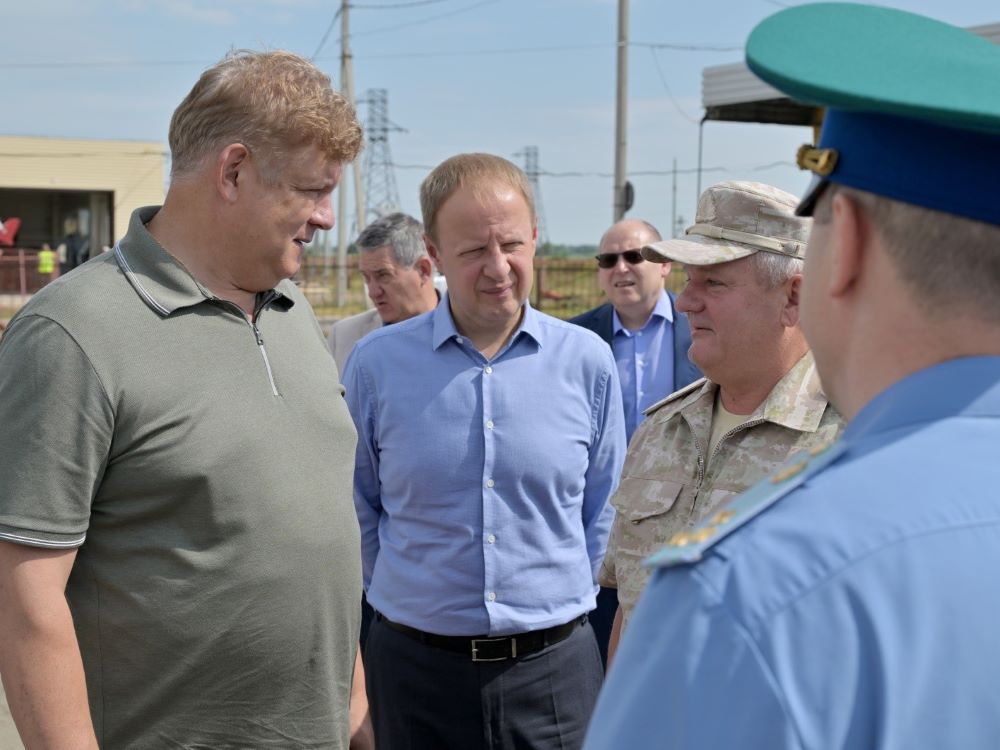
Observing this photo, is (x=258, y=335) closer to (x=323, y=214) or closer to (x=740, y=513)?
(x=323, y=214)

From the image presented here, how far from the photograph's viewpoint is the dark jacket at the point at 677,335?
15.8ft

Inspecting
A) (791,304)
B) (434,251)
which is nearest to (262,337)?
(434,251)

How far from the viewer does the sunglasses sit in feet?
17.4

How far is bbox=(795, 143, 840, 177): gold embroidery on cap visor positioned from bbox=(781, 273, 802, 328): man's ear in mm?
1433

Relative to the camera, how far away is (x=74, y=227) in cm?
4084

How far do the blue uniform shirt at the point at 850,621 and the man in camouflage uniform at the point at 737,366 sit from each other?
153 cm

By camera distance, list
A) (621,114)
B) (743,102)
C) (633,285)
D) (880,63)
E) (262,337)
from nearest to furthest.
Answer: (880,63) → (262,337) → (633,285) → (743,102) → (621,114)

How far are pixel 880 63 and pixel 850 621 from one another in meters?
0.52

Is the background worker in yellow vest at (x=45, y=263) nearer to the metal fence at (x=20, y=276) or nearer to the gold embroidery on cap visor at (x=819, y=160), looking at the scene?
the metal fence at (x=20, y=276)

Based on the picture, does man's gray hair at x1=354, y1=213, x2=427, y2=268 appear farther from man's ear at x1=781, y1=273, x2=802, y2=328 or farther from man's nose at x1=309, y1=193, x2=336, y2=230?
man's ear at x1=781, y1=273, x2=802, y2=328

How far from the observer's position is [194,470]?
200 centimetres

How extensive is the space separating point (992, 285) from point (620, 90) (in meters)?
16.0

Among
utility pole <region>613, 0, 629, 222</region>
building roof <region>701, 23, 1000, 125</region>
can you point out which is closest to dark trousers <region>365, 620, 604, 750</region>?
building roof <region>701, 23, 1000, 125</region>

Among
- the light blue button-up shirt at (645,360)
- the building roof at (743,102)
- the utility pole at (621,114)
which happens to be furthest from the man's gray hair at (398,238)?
the utility pole at (621,114)
